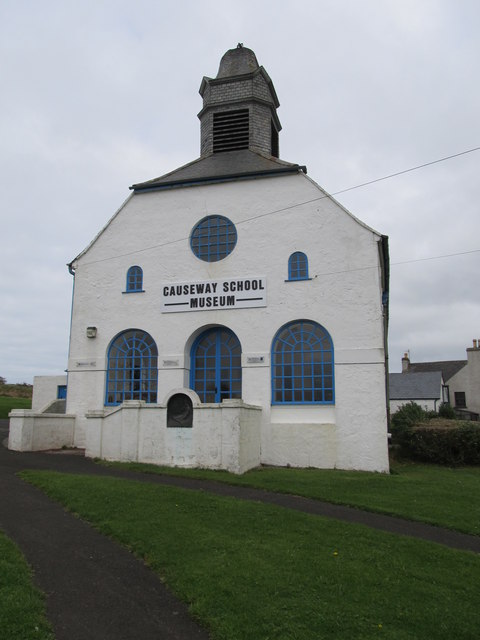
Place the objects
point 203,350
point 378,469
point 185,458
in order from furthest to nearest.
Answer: point 203,350 → point 378,469 → point 185,458

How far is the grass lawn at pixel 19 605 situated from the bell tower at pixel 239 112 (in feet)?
52.2

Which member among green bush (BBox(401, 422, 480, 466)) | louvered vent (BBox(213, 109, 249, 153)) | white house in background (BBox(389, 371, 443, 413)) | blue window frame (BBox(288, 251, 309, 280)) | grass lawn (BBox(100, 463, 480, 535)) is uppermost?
louvered vent (BBox(213, 109, 249, 153))

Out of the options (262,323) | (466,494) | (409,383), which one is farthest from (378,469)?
(409,383)

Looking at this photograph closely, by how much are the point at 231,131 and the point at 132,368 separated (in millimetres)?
9366

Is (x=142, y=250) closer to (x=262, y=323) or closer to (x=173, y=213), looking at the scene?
(x=173, y=213)

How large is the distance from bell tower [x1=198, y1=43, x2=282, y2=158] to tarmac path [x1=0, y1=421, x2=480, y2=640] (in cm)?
1301

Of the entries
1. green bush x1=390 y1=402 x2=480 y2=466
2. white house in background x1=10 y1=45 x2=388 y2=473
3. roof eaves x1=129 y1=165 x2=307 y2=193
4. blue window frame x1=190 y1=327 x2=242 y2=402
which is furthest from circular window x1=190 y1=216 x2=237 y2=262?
green bush x1=390 y1=402 x2=480 y2=466

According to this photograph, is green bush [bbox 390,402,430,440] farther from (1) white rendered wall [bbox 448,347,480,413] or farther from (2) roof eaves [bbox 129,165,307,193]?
(1) white rendered wall [bbox 448,347,480,413]

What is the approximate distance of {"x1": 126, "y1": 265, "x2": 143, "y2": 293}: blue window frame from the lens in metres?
17.2

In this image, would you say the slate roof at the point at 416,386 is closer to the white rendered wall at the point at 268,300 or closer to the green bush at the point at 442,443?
the green bush at the point at 442,443

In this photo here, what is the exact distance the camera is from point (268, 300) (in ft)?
51.5

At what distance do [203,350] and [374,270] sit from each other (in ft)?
18.7

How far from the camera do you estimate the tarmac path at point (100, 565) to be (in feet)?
16.1

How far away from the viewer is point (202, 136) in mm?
20219
